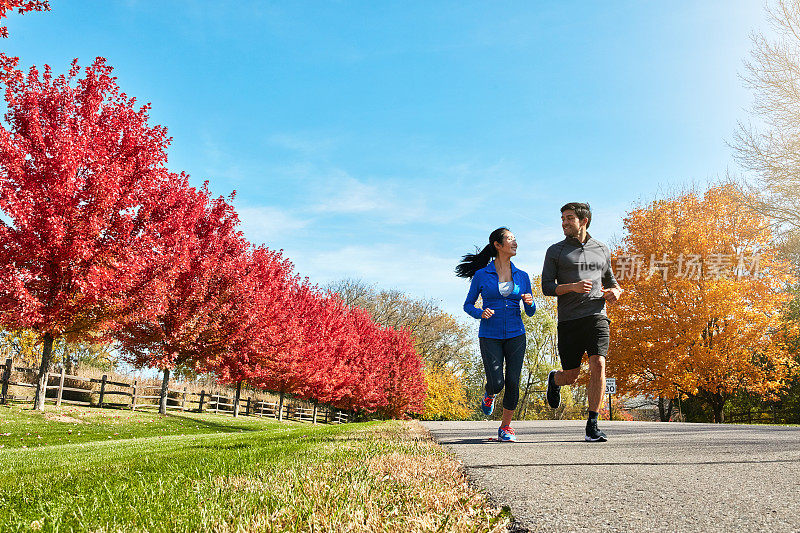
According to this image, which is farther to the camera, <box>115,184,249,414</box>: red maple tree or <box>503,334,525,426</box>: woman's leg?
<box>115,184,249,414</box>: red maple tree

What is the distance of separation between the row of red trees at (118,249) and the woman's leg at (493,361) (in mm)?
8075

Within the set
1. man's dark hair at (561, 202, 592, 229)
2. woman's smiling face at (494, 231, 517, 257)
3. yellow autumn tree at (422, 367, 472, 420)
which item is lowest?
yellow autumn tree at (422, 367, 472, 420)

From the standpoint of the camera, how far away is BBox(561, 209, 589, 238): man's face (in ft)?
19.1

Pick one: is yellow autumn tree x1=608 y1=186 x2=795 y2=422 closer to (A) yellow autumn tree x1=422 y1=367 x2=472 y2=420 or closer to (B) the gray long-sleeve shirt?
(B) the gray long-sleeve shirt

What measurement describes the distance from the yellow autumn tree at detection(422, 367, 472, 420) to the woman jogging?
34.3m

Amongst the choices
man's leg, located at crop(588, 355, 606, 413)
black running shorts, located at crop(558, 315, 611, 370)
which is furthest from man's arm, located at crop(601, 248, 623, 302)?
man's leg, located at crop(588, 355, 606, 413)

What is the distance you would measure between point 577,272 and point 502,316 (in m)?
0.98

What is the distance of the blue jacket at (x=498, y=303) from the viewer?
20.1ft

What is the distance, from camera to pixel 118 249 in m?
12.0

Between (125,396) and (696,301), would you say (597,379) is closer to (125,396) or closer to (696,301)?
(696,301)

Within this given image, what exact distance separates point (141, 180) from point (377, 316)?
36.6m

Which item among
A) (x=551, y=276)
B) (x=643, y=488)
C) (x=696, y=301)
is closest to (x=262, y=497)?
(x=643, y=488)

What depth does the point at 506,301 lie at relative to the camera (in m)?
6.18

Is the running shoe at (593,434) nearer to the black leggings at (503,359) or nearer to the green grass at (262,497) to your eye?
the black leggings at (503,359)
